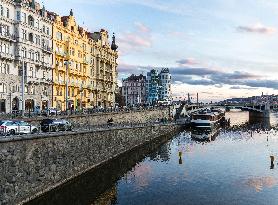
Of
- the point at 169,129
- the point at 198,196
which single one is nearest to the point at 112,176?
the point at 198,196

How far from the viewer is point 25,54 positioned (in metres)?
83.4

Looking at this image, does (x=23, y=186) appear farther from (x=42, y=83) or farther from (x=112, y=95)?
(x=112, y=95)

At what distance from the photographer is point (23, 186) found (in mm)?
37469

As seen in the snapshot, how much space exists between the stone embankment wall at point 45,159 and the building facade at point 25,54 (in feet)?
72.8

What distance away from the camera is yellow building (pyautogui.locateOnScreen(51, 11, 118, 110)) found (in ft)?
327

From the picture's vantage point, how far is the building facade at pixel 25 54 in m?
77.4

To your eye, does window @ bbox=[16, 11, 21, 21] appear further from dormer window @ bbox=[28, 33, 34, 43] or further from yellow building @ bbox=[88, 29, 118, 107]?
yellow building @ bbox=[88, 29, 118, 107]

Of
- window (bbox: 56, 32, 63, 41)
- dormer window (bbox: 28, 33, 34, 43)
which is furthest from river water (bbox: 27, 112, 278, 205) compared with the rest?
window (bbox: 56, 32, 63, 41)

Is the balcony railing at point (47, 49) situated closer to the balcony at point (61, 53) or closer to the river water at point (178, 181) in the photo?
the balcony at point (61, 53)

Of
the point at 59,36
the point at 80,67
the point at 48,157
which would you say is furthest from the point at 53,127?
the point at 80,67

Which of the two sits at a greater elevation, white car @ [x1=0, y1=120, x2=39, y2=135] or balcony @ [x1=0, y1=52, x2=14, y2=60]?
balcony @ [x1=0, y1=52, x2=14, y2=60]

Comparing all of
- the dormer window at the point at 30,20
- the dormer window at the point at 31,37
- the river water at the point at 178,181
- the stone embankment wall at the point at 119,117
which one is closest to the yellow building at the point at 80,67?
the stone embankment wall at the point at 119,117

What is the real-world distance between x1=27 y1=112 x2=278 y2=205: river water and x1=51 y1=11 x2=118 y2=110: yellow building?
2638 cm

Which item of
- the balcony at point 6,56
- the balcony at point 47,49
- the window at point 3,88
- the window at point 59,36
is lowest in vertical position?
the window at point 3,88
